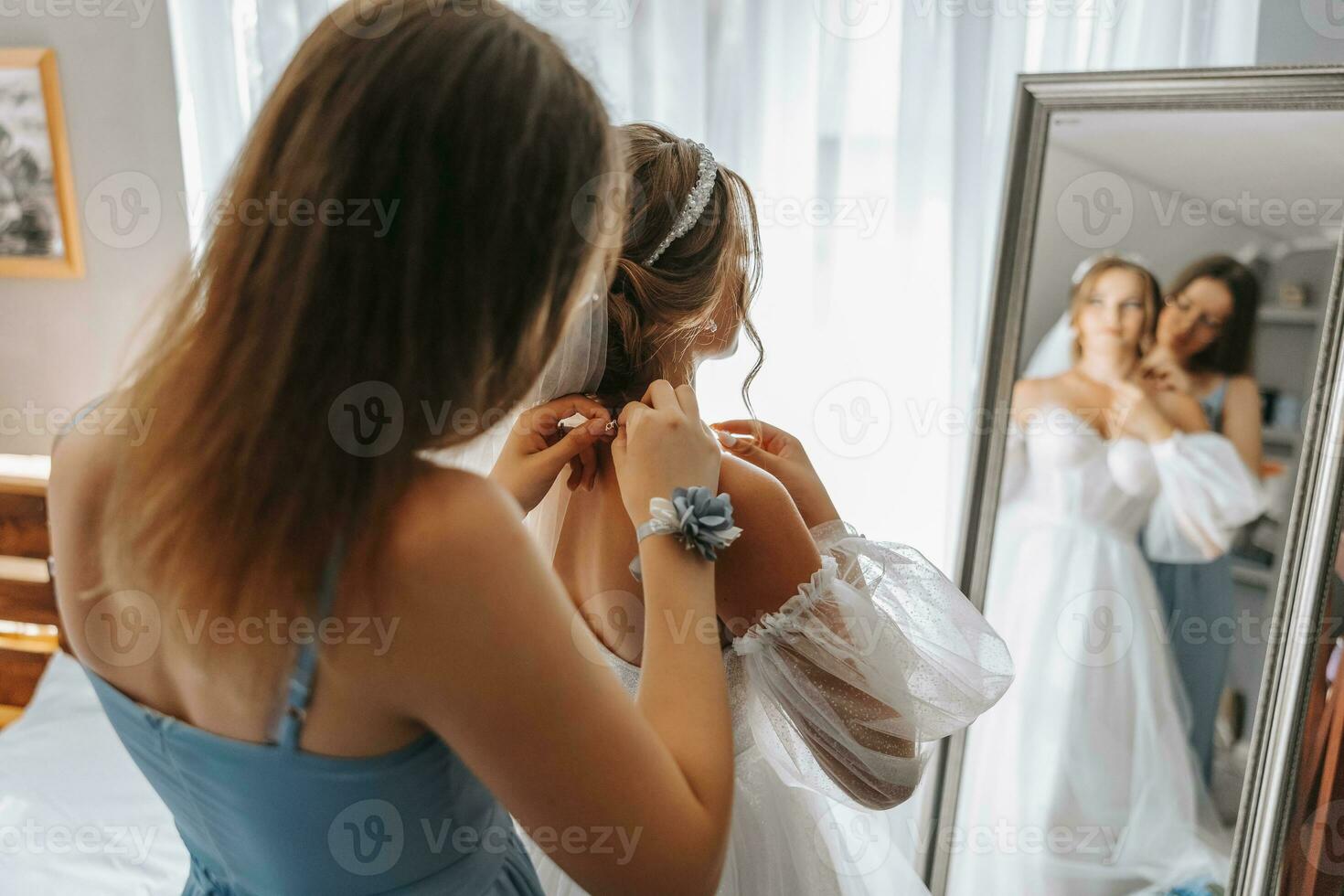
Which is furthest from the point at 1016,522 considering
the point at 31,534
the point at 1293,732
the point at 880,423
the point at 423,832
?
the point at 31,534

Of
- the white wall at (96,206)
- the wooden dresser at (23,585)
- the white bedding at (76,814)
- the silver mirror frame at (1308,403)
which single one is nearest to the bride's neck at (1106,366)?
the silver mirror frame at (1308,403)

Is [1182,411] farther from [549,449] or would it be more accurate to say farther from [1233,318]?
[549,449]

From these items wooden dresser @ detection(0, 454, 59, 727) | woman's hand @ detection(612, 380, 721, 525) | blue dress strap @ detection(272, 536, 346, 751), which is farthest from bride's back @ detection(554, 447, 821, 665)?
wooden dresser @ detection(0, 454, 59, 727)

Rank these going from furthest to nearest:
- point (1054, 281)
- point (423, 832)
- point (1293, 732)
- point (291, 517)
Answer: point (1054, 281) < point (1293, 732) < point (423, 832) < point (291, 517)

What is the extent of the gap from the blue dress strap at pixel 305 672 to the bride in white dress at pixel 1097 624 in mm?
1266

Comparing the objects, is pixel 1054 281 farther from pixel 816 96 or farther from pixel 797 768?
pixel 797 768

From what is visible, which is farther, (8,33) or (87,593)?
(8,33)

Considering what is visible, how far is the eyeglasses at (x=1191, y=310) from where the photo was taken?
1.30 metres

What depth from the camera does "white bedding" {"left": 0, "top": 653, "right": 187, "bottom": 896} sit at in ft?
4.82

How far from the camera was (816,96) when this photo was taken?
173 centimetres

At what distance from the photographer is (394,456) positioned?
54 centimetres

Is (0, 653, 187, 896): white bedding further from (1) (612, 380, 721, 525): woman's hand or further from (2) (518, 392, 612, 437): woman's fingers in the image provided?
(1) (612, 380, 721, 525): woman's hand

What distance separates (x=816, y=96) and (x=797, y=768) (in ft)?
4.17

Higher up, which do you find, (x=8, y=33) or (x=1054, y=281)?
(x=8, y=33)
